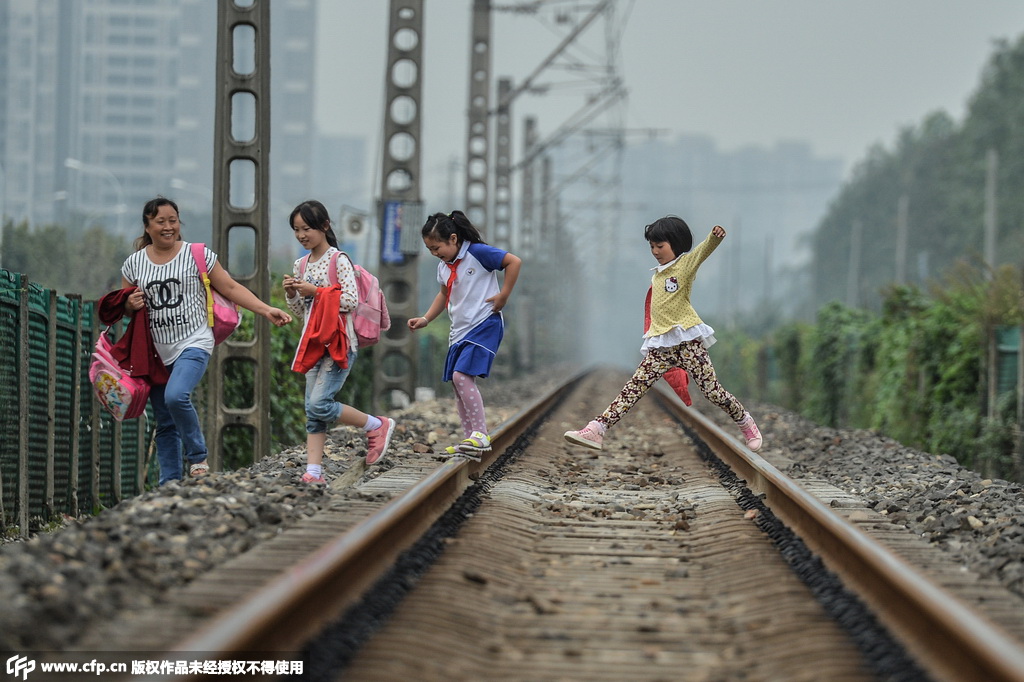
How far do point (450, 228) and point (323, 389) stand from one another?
1.26 meters

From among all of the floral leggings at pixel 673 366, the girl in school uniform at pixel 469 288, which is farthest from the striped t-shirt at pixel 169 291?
the floral leggings at pixel 673 366

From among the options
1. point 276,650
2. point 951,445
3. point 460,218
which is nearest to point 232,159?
point 460,218

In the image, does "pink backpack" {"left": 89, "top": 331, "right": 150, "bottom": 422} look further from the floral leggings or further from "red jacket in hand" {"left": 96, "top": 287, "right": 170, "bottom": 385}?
the floral leggings

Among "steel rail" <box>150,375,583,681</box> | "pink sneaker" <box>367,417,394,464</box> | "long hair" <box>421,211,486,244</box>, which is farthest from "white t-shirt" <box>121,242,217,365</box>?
"steel rail" <box>150,375,583,681</box>

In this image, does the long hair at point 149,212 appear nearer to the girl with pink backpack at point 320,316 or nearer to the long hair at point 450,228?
the girl with pink backpack at point 320,316

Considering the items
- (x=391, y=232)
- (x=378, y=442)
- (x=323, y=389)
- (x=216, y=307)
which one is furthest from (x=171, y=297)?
(x=391, y=232)

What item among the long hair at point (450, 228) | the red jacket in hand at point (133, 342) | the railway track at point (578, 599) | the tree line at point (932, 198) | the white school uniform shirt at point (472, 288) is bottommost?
the railway track at point (578, 599)

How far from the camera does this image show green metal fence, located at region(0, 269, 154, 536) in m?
7.26

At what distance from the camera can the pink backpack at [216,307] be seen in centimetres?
675

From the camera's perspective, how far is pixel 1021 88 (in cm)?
6581

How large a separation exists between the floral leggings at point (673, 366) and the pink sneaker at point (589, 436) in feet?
0.23

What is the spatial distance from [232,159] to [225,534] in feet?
16.2

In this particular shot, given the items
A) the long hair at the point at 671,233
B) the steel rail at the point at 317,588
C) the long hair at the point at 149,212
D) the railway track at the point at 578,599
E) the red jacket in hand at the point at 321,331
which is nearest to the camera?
the steel rail at the point at 317,588

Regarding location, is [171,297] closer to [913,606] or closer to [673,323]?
[673,323]
